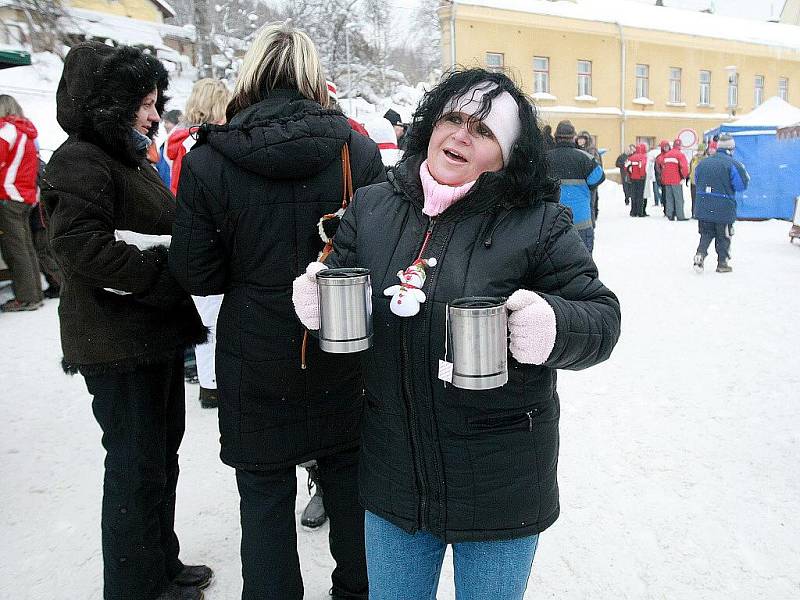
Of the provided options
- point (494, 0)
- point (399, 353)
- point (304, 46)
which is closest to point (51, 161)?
point (304, 46)

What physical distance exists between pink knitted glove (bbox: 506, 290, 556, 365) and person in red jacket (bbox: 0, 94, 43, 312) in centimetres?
706

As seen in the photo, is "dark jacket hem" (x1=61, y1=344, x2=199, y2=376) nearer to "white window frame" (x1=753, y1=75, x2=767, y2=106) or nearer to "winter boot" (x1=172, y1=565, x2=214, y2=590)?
"winter boot" (x1=172, y1=565, x2=214, y2=590)

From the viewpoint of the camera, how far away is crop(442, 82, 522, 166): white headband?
1623 mm

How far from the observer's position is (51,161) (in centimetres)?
214

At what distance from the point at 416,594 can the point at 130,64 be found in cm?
192

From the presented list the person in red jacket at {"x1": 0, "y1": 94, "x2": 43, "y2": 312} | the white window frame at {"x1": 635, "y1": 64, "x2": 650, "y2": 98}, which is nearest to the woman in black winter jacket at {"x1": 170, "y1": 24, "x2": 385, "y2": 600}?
the person in red jacket at {"x1": 0, "y1": 94, "x2": 43, "y2": 312}

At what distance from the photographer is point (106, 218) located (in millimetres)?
2145

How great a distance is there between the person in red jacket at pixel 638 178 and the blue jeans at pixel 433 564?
16666 mm

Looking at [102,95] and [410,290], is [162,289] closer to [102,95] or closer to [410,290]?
[102,95]

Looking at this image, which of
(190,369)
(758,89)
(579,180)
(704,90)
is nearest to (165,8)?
(704,90)

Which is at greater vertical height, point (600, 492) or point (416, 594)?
point (416, 594)

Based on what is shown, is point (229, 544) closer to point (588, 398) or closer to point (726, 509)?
point (726, 509)

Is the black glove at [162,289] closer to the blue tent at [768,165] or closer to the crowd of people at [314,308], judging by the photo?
the crowd of people at [314,308]

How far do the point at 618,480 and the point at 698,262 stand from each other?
6.62 meters
